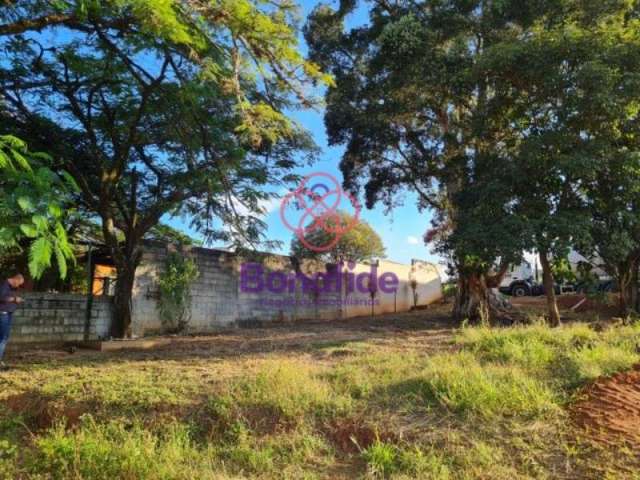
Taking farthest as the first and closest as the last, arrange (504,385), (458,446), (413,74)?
(413,74) < (504,385) < (458,446)

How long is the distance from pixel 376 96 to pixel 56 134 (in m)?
6.61

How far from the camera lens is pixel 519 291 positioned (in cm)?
1905

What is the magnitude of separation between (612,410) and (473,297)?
8.12 m

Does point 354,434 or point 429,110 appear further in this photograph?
point 429,110

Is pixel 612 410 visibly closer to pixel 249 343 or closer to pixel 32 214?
pixel 32 214

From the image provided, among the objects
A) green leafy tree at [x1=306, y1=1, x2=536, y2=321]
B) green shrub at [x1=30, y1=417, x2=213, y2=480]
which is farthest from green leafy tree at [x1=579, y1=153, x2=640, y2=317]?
green shrub at [x1=30, y1=417, x2=213, y2=480]

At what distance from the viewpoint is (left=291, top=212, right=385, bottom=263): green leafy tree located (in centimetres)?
1859

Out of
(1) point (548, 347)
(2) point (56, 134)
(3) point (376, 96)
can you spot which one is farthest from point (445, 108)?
(2) point (56, 134)

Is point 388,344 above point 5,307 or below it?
below

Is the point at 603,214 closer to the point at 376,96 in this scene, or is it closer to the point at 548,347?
the point at 548,347

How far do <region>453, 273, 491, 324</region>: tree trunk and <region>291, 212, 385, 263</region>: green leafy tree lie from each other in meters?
6.32

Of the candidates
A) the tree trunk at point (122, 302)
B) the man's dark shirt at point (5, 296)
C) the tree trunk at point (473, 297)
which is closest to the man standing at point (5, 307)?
the man's dark shirt at point (5, 296)

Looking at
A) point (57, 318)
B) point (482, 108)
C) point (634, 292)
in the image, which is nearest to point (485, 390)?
point (482, 108)

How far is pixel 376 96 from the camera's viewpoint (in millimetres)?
10555
